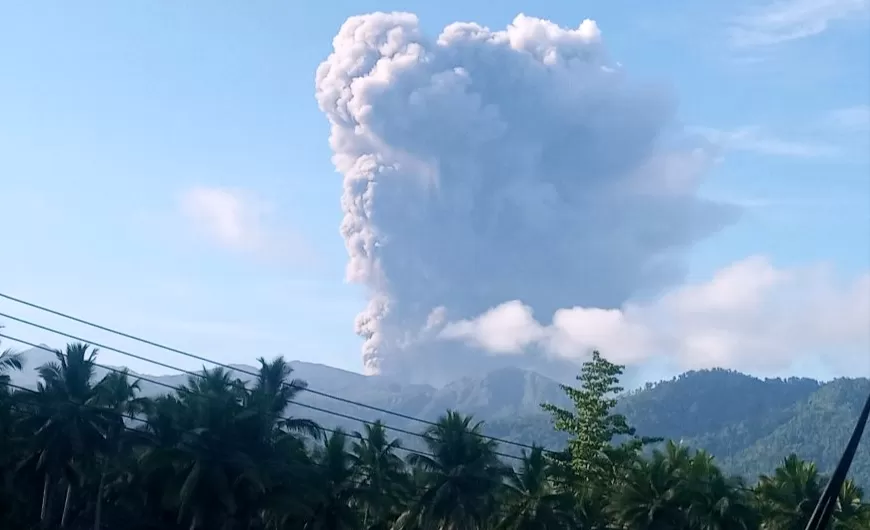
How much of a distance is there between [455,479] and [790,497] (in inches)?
883

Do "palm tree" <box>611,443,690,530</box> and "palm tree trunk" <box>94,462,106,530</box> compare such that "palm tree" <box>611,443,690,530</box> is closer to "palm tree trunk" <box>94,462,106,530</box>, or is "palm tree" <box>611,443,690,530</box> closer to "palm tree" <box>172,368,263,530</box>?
"palm tree" <box>172,368,263,530</box>

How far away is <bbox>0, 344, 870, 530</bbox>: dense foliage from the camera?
56188 millimetres

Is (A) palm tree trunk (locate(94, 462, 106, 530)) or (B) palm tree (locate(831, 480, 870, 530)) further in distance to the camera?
(B) palm tree (locate(831, 480, 870, 530))

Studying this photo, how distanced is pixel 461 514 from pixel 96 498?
66.0ft

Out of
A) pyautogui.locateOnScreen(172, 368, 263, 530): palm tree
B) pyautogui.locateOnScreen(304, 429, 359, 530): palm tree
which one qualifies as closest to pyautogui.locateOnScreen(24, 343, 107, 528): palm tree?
pyautogui.locateOnScreen(172, 368, 263, 530): palm tree

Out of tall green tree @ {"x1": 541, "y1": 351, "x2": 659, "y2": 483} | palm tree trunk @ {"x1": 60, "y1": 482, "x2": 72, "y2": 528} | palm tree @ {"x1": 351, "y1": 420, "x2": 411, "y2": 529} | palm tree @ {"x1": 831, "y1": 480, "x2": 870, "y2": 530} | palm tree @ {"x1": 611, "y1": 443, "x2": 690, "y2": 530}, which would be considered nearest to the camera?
palm tree trunk @ {"x1": 60, "y1": 482, "x2": 72, "y2": 528}

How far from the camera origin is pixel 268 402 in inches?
2366

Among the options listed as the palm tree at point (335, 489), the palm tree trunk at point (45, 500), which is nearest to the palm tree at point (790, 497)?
the palm tree at point (335, 489)

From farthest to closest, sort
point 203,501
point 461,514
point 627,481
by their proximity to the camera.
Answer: point 627,481 → point 461,514 → point 203,501

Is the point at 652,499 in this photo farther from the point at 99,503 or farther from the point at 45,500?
the point at 45,500

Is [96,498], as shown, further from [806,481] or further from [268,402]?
[806,481]

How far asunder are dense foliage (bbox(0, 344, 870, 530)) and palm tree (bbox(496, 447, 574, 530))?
3.1 inches

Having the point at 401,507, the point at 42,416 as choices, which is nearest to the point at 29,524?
the point at 42,416

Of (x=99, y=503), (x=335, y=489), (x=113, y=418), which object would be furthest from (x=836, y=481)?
(x=99, y=503)
